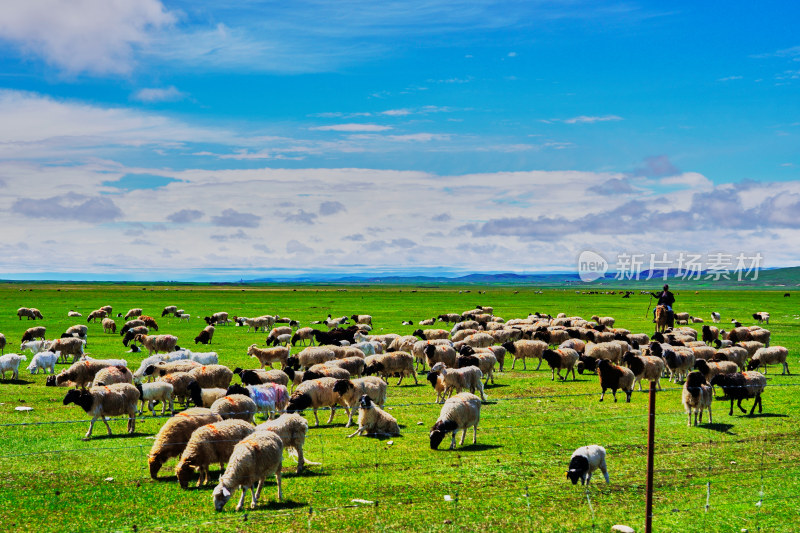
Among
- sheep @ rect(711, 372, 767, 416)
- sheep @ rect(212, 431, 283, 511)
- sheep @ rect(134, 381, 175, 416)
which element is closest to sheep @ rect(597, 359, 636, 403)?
sheep @ rect(711, 372, 767, 416)

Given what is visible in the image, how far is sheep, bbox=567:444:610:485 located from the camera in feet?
37.8

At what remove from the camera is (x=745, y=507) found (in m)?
10.8

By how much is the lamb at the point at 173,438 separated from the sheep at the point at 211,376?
685cm

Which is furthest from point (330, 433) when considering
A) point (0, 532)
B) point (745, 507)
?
point (745, 507)

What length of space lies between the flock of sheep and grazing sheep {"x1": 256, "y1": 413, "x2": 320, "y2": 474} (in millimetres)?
24

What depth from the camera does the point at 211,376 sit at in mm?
19906

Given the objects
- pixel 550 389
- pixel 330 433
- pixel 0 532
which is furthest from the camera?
pixel 550 389

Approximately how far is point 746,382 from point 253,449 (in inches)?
611

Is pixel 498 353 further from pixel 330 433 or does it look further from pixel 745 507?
pixel 745 507

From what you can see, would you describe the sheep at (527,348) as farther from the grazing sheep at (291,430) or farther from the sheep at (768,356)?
the grazing sheep at (291,430)

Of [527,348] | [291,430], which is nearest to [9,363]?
[291,430]

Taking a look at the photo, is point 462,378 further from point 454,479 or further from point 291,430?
point 291,430

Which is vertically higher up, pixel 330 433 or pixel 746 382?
pixel 746 382

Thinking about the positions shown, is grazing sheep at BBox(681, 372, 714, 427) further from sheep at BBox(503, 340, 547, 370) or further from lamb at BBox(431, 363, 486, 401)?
sheep at BBox(503, 340, 547, 370)
